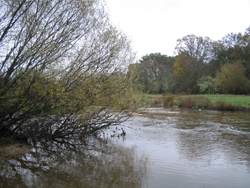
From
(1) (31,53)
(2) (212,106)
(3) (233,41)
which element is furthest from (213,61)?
(1) (31,53)

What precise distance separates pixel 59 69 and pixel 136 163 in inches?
169

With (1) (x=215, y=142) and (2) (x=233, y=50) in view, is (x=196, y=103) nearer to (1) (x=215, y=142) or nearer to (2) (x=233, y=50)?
(1) (x=215, y=142)

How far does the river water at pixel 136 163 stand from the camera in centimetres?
577

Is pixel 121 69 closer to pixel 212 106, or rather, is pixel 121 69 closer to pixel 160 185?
pixel 160 185

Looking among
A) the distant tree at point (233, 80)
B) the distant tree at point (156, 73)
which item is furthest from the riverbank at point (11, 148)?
the distant tree at point (156, 73)

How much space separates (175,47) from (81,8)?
44064mm

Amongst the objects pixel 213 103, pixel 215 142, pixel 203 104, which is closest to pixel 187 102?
pixel 203 104

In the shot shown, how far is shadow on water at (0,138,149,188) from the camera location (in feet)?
18.3

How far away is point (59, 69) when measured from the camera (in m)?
8.23

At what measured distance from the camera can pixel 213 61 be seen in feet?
156

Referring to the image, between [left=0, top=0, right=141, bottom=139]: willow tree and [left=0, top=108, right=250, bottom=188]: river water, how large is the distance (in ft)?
4.48

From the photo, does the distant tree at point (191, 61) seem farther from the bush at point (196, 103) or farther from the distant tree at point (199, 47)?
the bush at point (196, 103)

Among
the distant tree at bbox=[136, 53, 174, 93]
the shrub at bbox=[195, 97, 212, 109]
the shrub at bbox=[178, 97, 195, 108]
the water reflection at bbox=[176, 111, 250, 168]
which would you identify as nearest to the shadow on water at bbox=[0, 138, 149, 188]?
the water reflection at bbox=[176, 111, 250, 168]

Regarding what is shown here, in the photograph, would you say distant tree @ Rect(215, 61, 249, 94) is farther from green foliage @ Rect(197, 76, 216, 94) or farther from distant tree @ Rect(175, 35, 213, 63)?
distant tree @ Rect(175, 35, 213, 63)
